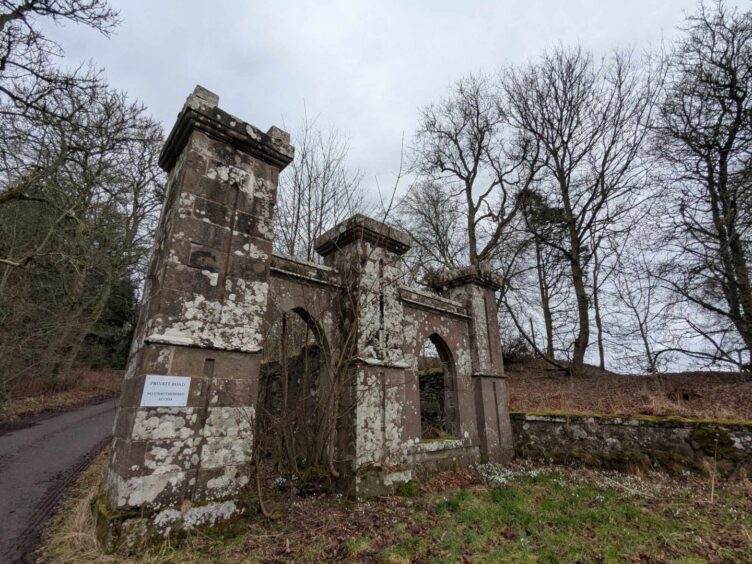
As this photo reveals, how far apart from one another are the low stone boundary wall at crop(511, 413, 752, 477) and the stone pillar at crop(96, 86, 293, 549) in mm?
6215

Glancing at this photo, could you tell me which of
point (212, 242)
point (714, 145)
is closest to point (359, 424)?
point (212, 242)

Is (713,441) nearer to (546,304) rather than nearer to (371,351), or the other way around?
(371,351)

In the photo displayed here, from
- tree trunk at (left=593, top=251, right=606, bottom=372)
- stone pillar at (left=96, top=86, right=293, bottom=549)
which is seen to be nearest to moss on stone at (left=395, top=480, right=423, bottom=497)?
stone pillar at (left=96, top=86, right=293, bottom=549)

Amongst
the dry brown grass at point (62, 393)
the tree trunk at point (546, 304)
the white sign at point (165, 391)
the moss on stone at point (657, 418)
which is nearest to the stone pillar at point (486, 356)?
the moss on stone at point (657, 418)

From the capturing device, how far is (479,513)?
4.68 m

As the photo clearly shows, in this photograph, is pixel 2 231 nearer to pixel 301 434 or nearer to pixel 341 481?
pixel 301 434

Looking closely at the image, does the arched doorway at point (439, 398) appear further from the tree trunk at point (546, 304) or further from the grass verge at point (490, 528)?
the tree trunk at point (546, 304)

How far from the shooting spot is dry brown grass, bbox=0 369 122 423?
38.6ft

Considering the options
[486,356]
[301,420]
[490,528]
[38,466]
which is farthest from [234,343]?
[38,466]

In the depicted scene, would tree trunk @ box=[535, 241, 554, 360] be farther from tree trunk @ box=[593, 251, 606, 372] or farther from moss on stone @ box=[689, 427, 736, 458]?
moss on stone @ box=[689, 427, 736, 458]

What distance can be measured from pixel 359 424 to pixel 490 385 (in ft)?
12.3

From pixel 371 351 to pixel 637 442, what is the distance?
205 inches

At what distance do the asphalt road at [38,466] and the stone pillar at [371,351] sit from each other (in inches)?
142

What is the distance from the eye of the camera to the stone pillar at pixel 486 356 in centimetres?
752
